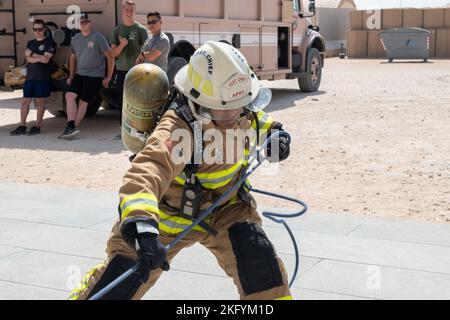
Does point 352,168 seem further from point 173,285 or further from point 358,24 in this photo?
point 358,24

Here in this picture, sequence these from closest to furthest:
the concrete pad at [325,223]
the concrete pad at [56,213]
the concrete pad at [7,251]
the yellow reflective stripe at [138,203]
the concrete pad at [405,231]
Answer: the yellow reflective stripe at [138,203]
the concrete pad at [7,251]
the concrete pad at [405,231]
the concrete pad at [325,223]
the concrete pad at [56,213]

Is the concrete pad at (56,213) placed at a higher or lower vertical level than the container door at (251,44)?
lower

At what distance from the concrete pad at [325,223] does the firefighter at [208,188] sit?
2.66 meters

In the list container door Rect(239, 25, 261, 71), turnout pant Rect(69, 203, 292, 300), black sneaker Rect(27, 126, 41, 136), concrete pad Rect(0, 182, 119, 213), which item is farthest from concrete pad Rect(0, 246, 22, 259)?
container door Rect(239, 25, 261, 71)

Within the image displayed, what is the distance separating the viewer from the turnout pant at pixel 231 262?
321 cm

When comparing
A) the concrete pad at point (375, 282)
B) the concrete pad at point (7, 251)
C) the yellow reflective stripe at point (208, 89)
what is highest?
the yellow reflective stripe at point (208, 89)

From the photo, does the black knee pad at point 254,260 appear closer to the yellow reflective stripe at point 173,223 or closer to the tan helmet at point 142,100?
the yellow reflective stripe at point 173,223

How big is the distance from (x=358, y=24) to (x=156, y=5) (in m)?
24.1

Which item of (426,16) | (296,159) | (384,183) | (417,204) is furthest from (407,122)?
(426,16)

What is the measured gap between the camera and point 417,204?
702 cm

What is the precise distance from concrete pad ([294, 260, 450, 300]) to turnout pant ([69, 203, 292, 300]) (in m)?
1.40

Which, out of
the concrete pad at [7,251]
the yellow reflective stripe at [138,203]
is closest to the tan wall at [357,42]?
the concrete pad at [7,251]

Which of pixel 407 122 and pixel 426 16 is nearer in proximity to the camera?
pixel 407 122

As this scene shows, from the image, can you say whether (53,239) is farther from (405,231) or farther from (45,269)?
(405,231)
